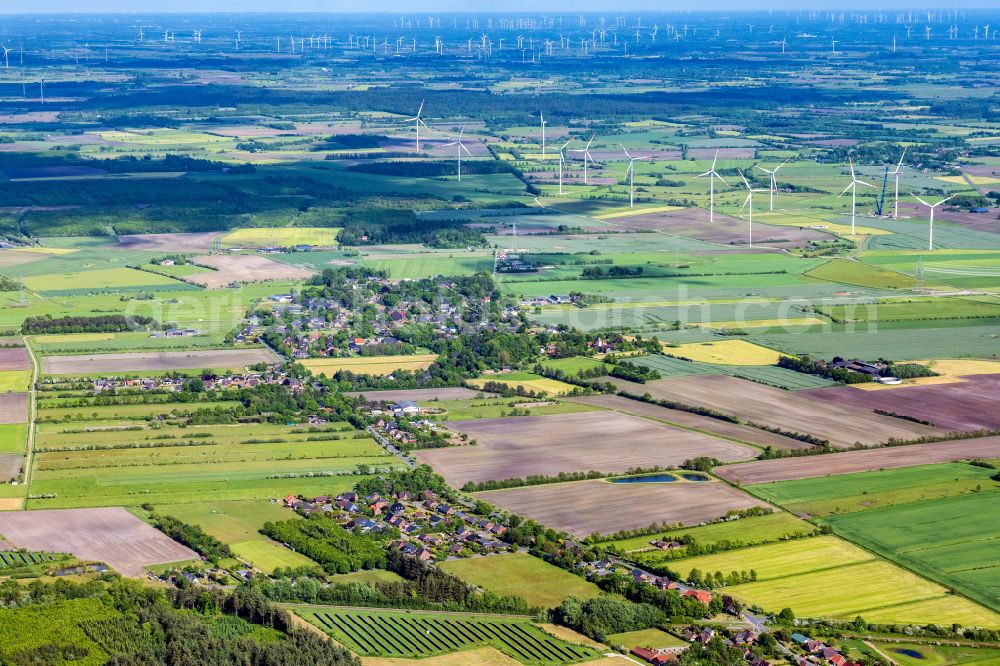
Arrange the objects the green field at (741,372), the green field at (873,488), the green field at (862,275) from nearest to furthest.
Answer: the green field at (873,488) → the green field at (741,372) → the green field at (862,275)

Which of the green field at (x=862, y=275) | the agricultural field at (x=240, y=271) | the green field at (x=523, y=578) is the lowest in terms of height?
the agricultural field at (x=240, y=271)

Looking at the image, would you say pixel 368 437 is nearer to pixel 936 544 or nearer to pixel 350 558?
pixel 350 558

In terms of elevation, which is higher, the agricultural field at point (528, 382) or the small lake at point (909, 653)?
the small lake at point (909, 653)

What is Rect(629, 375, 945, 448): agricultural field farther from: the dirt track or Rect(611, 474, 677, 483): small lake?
Rect(611, 474, 677, 483): small lake

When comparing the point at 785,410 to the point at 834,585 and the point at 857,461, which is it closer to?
the point at 857,461

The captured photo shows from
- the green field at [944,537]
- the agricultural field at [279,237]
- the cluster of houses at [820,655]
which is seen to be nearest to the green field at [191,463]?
the green field at [944,537]

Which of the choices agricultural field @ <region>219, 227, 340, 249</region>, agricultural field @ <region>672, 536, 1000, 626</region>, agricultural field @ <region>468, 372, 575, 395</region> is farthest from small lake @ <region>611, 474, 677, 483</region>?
agricultural field @ <region>219, 227, 340, 249</region>

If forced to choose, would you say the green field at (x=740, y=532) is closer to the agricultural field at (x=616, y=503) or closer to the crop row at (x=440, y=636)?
the agricultural field at (x=616, y=503)
